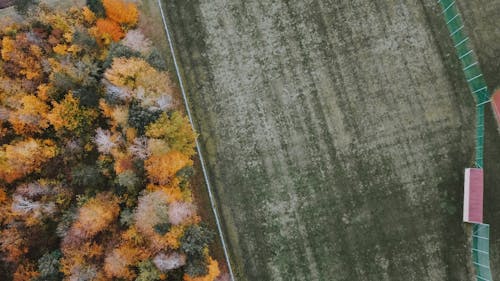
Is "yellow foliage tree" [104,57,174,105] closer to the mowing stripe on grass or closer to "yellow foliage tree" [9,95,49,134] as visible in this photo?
the mowing stripe on grass

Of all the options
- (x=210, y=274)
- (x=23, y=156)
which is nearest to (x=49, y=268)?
(x=23, y=156)

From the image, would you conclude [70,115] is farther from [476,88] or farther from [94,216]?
[476,88]

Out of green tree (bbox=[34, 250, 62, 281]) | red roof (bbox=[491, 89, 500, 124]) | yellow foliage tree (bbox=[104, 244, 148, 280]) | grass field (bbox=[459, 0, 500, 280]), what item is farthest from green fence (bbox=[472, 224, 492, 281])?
green tree (bbox=[34, 250, 62, 281])

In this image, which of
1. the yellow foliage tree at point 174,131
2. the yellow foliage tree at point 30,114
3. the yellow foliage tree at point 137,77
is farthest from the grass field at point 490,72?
the yellow foliage tree at point 30,114

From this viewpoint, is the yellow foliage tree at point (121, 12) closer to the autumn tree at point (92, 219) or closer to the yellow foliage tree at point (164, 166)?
the yellow foliage tree at point (164, 166)

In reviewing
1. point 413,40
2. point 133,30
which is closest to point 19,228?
point 133,30

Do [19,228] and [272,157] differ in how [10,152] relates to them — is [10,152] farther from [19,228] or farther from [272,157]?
[272,157]
